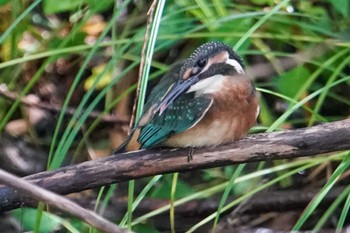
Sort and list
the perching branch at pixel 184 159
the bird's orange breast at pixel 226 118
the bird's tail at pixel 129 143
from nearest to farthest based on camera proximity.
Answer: the perching branch at pixel 184 159 < the bird's orange breast at pixel 226 118 < the bird's tail at pixel 129 143

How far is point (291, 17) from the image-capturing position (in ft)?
8.75

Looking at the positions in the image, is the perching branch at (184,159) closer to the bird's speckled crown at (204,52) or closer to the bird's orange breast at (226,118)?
the bird's orange breast at (226,118)

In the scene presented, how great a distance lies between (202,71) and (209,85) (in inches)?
1.5

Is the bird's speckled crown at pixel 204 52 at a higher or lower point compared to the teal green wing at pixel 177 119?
higher

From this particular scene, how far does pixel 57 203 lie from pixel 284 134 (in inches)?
28.1

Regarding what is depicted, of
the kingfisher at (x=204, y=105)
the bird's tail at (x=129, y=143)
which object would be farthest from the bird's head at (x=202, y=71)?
the bird's tail at (x=129, y=143)

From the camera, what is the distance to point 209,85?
74.5 inches

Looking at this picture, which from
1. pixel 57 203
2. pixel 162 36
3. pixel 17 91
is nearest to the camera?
pixel 57 203

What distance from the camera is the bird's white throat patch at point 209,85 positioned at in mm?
1869

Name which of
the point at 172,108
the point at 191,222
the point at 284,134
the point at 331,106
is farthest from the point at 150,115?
the point at 331,106

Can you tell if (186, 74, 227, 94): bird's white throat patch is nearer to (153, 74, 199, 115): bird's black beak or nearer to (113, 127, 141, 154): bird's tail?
(153, 74, 199, 115): bird's black beak

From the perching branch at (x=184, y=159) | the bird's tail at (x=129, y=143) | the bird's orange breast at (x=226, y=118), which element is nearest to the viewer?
the perching branch at (x=184, y=159)

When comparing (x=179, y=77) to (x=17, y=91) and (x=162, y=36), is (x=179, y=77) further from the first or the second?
(x=17, y=91)

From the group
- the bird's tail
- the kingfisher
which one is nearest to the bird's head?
the kingfisher
